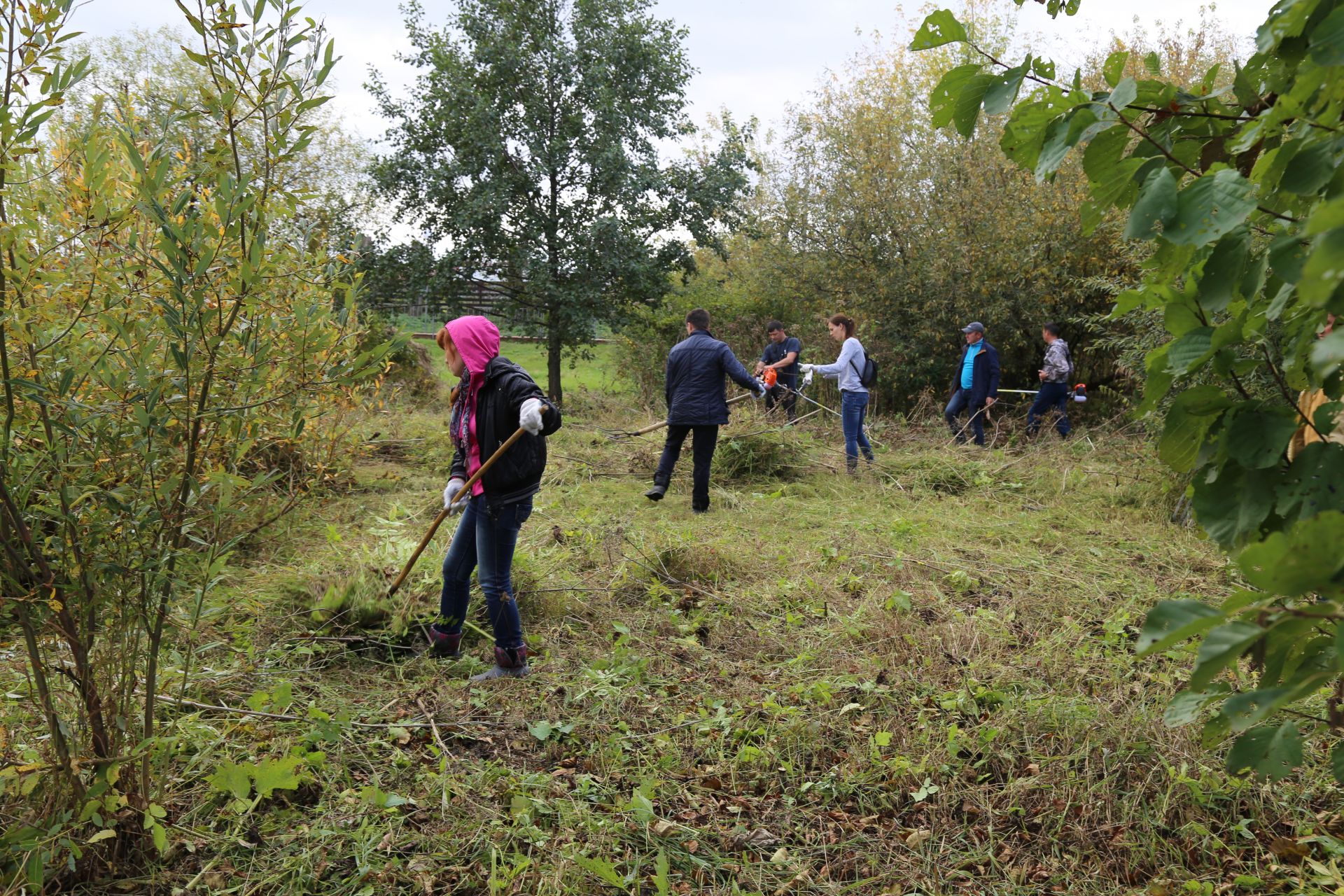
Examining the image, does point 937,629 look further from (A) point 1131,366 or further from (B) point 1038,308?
(B) point 1038,308

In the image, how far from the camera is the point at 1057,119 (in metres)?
1.33

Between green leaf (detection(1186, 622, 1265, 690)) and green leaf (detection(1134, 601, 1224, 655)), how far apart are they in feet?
Result: 0.13

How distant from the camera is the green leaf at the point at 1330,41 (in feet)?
3.21

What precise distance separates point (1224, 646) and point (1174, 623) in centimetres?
9

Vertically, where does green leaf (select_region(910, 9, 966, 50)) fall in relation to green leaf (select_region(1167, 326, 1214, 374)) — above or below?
above

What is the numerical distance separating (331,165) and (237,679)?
22.9 m

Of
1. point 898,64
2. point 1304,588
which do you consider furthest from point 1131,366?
point 898,64

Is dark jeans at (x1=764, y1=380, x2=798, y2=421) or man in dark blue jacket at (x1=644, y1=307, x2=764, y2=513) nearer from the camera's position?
man in dark blue jacket at (x1=644, y1=307, x2=764, y2=513)

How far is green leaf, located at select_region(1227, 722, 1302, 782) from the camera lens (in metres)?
1.24

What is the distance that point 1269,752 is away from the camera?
1271 mm

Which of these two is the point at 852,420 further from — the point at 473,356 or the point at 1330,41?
the point at 1330,41

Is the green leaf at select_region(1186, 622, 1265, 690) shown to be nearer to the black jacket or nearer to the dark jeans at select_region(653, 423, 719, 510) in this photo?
the black jacket

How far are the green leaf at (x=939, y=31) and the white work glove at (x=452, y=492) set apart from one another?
10.9 ft

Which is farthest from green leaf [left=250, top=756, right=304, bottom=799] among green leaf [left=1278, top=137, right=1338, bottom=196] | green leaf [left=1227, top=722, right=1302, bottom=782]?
green leaf [left=1278, top=137, right=1338, bottom=196]
